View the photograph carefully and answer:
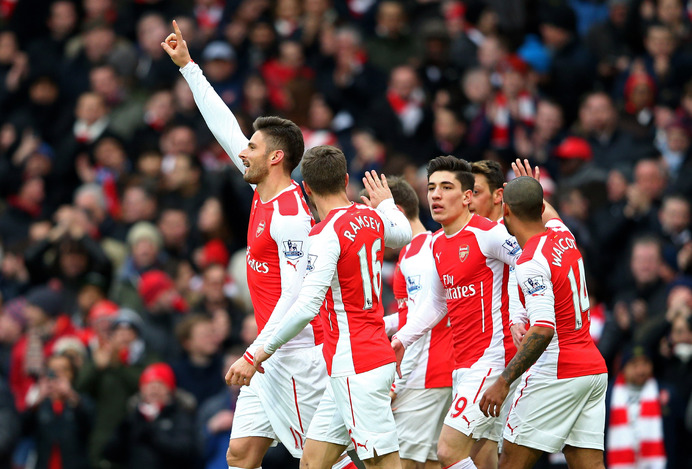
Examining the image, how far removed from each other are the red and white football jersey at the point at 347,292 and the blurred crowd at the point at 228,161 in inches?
168

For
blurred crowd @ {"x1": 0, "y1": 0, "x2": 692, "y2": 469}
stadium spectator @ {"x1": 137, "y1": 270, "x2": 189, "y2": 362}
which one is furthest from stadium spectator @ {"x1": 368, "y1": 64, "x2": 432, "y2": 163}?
stadium spectator @ {"x1": 137, "y1": 270, "x2": 189, "y2": 362}

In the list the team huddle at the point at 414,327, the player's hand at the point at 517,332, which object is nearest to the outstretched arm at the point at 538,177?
the team huddle at the point at 414,327

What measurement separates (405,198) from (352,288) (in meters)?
1.78

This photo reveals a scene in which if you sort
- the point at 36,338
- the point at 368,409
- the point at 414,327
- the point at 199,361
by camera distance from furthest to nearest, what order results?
the point at 36,338 < the point at 199,361 < the point at 414,327 < the point at 368,409

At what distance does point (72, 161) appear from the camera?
17141mm

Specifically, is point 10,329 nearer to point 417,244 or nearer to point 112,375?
point 112,375

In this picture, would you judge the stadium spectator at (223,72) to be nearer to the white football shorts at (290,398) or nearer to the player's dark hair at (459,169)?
the player's dark hair at (459,169)

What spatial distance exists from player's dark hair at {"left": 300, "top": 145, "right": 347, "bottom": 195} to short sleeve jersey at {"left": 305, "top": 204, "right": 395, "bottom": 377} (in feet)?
0.66

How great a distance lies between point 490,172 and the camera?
8.92 meters

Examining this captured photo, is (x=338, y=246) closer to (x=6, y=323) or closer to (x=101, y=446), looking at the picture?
(x=101, y=446)

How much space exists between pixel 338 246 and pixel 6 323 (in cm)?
803

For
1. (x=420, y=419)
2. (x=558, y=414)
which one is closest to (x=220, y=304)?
(x=420, y=419)

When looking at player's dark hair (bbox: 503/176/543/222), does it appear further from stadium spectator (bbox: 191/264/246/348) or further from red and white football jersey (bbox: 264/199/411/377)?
stadium spectator (bbox: 191/264/246/348)

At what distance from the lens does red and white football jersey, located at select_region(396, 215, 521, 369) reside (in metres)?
8.37
